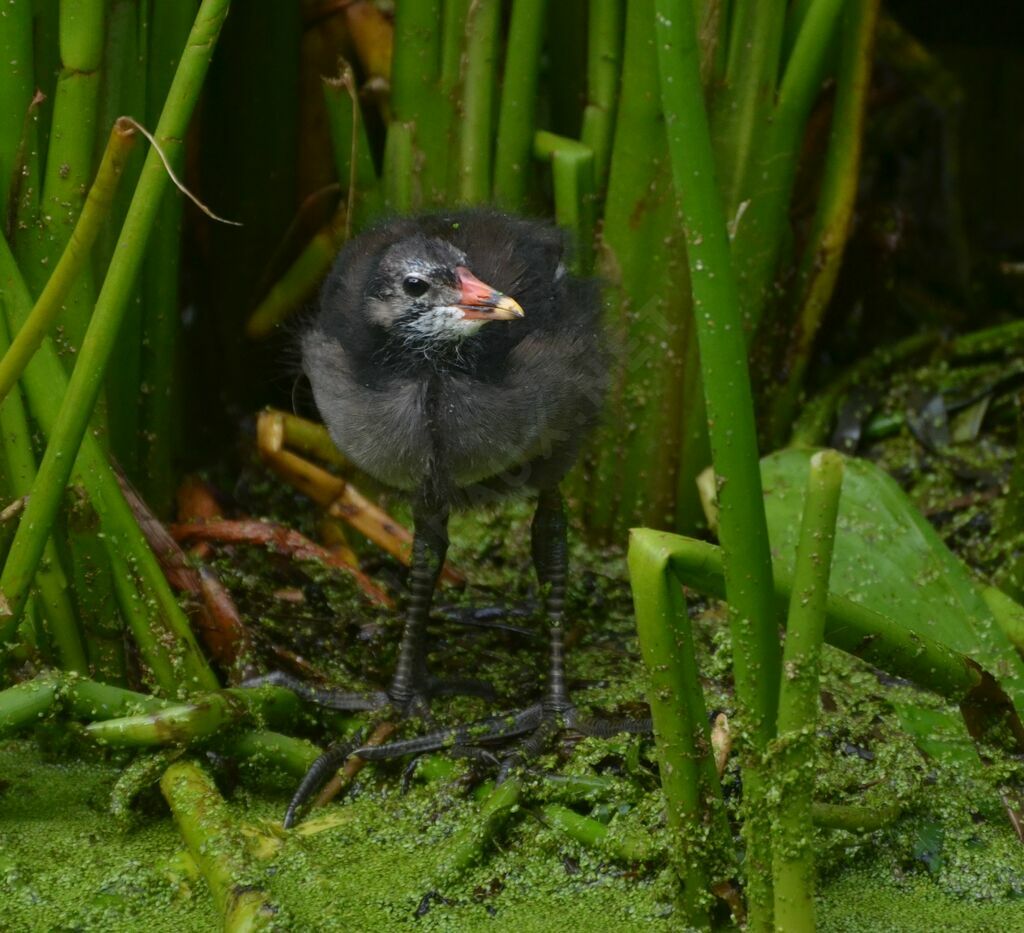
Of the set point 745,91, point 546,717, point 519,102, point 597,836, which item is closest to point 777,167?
point 745,91

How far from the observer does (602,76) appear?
3.06 metres

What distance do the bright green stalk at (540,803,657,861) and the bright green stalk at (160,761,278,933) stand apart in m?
0.50

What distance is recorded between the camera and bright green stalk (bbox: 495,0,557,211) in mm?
2982

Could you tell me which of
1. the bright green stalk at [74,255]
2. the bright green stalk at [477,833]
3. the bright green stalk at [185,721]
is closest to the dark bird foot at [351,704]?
the bright green stalk at [185,721]

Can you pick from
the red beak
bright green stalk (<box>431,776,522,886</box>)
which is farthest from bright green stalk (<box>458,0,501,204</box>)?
bright green stalk (<box>431,776,522,886</box>)

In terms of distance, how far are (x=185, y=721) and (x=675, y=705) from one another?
0.89 meters

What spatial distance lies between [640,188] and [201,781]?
1.58 m

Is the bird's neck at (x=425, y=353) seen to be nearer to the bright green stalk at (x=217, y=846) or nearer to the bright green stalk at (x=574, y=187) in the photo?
the bright green stalk at (x=574, y=187)

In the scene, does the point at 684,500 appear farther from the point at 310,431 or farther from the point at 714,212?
the point at 714,212

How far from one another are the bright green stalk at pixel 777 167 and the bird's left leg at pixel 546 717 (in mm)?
714

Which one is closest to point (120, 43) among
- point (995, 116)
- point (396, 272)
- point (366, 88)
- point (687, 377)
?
point (396, 272)

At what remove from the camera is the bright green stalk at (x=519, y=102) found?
2982 millimetres

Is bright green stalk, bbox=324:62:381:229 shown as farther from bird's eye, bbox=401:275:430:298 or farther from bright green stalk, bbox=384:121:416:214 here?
bird's eye, bbox=401:275:430:298

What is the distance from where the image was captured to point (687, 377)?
320cm
